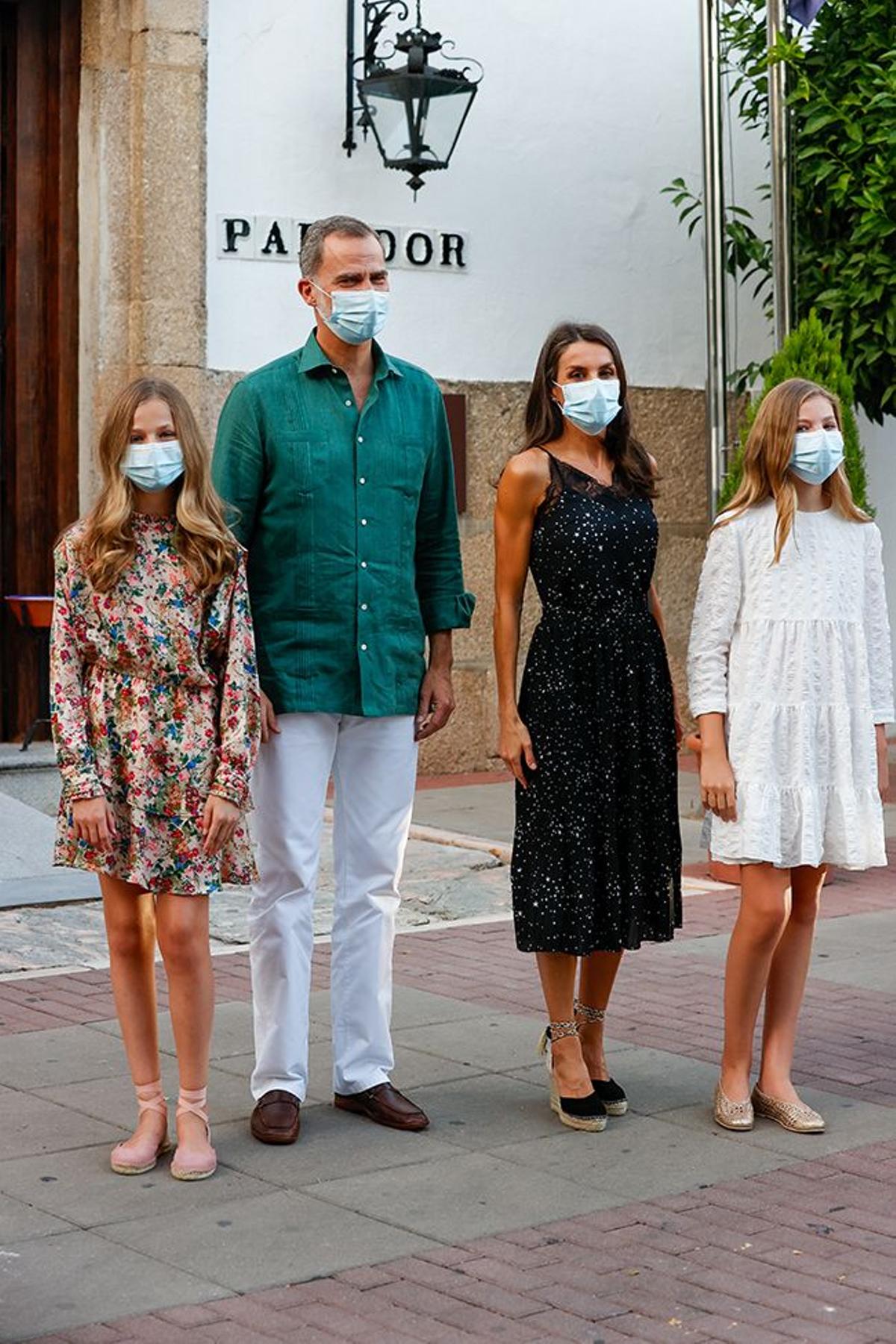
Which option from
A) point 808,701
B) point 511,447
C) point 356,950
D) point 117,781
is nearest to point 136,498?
point 117,781

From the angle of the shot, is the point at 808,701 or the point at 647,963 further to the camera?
the point at 647,963

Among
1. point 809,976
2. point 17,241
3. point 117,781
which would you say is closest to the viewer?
point 117,781

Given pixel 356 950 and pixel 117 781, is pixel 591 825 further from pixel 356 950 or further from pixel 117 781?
pixel 117 781

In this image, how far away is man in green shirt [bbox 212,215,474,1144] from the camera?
5039 mm

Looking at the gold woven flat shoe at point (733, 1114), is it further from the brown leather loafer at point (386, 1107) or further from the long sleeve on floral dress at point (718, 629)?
the long sleeve on floral dress at point (718, 629)

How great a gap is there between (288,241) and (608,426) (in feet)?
18.8

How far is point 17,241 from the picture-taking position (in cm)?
1051

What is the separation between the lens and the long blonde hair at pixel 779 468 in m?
5.09

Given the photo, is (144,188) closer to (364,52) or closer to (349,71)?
(349,71)

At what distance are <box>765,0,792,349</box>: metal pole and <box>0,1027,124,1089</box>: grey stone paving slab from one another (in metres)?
4.52

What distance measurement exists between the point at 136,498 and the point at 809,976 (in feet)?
10.0

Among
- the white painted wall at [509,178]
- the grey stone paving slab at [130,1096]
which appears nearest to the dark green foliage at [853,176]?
the white painted wall at [509,178]

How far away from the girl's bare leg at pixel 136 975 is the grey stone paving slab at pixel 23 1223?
377 mm

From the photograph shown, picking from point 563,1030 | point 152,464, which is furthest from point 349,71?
point 563,1030
